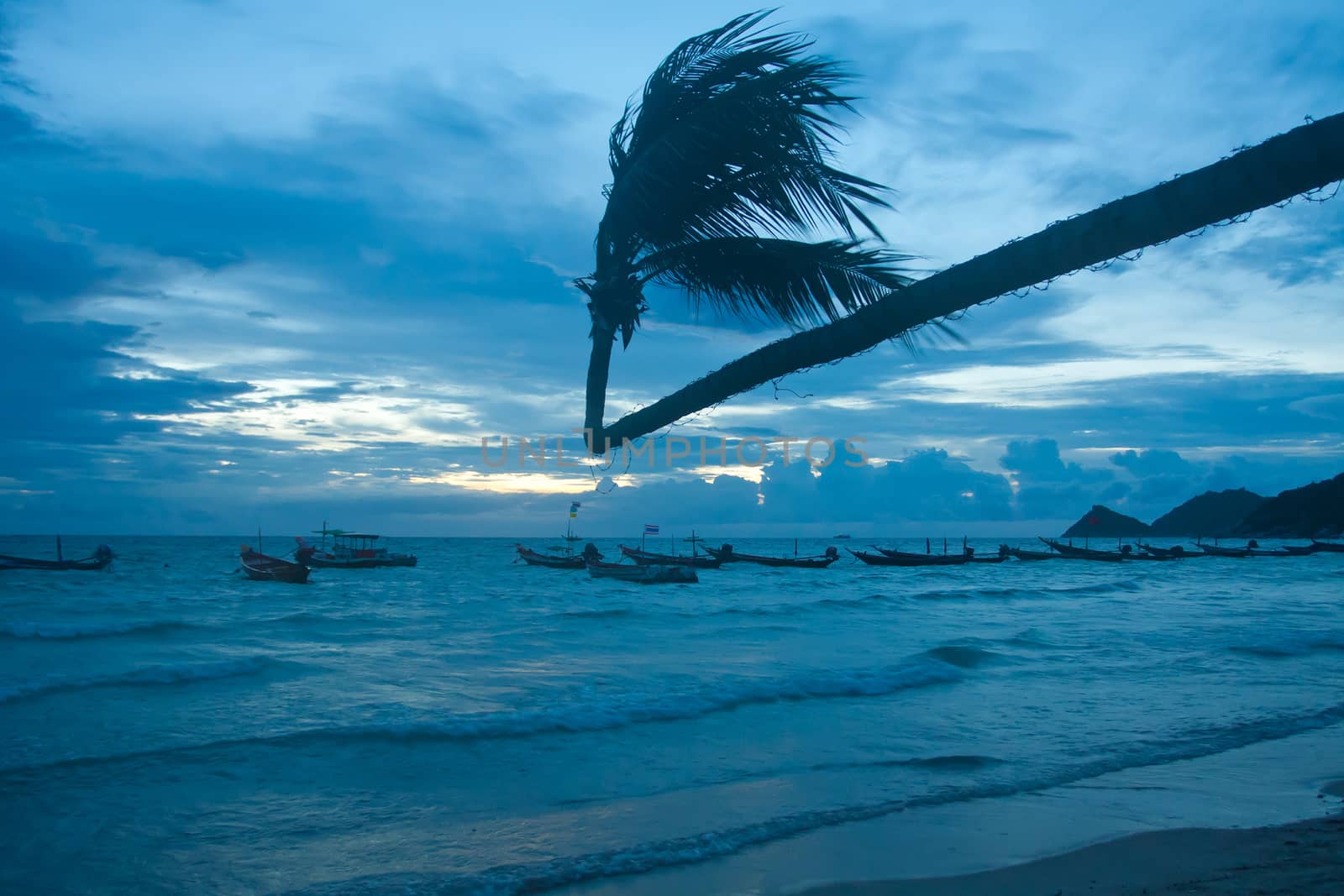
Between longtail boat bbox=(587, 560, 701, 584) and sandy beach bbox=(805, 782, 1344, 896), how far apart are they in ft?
120

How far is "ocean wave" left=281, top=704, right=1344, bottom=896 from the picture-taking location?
600 cm

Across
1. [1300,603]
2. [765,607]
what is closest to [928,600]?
[765,607]

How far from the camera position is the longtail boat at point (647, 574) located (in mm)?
43031

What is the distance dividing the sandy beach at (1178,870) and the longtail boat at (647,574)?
120 feet

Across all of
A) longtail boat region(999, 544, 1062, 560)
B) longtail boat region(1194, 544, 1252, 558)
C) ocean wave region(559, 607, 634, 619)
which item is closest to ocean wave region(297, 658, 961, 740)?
ocean wave region(559, 607, 634, 619)

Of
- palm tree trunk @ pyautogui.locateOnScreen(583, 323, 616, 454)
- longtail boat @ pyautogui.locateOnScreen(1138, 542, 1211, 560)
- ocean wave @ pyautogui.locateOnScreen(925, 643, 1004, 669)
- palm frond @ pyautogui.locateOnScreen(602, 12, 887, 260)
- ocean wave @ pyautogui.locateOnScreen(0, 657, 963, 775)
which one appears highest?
palm frond @ pyautogui.locateOnScreen(602, 12, 887, 260)

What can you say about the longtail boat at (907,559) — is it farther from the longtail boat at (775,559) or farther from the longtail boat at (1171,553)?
the longtail boat at (1171,553)

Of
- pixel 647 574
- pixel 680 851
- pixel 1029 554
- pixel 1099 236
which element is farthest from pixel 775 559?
pixel 1099 236

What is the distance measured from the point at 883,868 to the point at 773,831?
1.06 meters

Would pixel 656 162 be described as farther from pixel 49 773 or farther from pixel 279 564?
pixel 279 564

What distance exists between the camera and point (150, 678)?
15078 mm

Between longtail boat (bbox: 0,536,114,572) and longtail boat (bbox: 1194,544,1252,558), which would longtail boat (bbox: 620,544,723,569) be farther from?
longtail boat (bbox: 1194,544,1252,558)

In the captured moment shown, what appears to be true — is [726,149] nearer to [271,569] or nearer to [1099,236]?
[1099,236]

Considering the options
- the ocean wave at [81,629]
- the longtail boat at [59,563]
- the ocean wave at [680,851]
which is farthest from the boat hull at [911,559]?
the ocean wave at [680,851]
